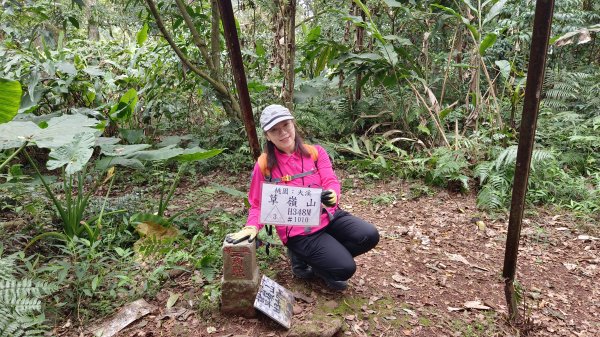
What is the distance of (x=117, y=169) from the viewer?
4.64m

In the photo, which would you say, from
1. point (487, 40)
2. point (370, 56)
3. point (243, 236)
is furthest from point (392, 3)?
point (243, 236)

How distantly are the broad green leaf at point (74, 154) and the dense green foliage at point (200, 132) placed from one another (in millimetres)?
10

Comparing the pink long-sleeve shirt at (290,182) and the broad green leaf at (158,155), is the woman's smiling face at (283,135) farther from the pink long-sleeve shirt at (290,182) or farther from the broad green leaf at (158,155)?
the broad green leaf at (158,155)

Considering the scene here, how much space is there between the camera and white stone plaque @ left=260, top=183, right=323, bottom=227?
214 centimetres

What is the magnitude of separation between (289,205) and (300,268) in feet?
1.82

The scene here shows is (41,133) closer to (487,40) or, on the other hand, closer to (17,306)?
(17,306)

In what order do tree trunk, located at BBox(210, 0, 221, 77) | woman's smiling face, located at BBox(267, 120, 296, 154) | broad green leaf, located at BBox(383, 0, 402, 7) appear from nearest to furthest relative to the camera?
woman's smiling face, located at BBox(267, 120, 296, 154) → broad green leaf, located at BBox(383, 0, 402, 7) → tree trunk, located at BBox(210, 0, 221, 77)

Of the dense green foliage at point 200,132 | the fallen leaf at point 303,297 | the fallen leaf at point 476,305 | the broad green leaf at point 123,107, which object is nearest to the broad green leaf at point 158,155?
the dense green foliage at point 200,132

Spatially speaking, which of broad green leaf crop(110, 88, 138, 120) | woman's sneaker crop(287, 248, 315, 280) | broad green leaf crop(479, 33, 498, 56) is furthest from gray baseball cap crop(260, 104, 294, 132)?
broad green leaf crop(479, 33, 498, 56)

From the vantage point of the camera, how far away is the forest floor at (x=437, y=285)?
2.16 meters

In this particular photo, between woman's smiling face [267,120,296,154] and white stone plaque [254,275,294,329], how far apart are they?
750 mm

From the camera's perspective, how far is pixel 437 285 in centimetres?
268

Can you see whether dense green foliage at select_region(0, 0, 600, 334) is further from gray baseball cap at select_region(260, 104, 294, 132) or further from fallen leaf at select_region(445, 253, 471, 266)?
fallen leaf at select_region(445, 253, 471, 266)

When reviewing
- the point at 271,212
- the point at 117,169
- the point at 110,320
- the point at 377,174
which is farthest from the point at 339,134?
the point at 110,320
